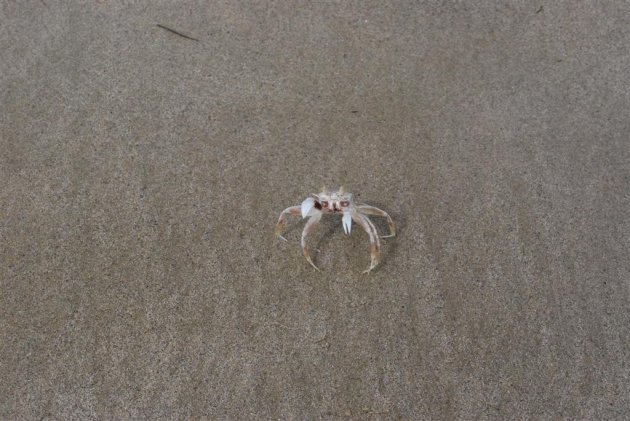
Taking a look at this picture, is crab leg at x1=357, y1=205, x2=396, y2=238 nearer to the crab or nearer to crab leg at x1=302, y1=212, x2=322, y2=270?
the crab

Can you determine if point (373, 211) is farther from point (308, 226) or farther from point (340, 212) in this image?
point (308, 226)

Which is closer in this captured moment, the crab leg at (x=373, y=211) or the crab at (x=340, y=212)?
the crab at (x=340, y=212)

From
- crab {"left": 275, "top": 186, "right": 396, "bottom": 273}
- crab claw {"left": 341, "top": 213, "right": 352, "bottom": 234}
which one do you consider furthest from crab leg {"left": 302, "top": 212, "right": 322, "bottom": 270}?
crab claw {"left": 341, "top": 213, "right": 352, "bottom": 234}

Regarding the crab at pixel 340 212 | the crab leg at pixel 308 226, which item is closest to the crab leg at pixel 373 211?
the crab at pixel 340 212

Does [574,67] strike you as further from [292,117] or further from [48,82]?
[48,82]

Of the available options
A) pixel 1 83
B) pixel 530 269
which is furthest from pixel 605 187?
pixel 1 83

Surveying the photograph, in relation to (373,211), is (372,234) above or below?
below

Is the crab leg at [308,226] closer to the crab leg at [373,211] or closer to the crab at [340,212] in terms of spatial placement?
the crab at [340,212]

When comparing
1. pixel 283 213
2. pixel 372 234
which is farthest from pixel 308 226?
pixel 372 234

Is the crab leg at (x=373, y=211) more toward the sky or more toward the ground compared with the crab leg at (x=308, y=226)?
more toward the sky

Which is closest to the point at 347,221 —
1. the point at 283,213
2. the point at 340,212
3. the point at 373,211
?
the point at 340,212

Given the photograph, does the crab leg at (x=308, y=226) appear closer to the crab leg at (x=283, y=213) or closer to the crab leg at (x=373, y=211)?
the crab leg at (x=283, y=213)
